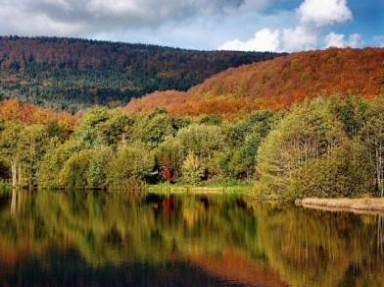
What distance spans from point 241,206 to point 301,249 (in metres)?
30.1

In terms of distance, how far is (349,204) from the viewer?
233 feet

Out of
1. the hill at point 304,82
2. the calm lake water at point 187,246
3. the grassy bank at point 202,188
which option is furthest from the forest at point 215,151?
the hill at point 304,82

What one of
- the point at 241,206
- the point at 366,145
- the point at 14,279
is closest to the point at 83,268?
the point at 14,279

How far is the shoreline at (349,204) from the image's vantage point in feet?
226

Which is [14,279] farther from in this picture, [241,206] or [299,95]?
[299,95]

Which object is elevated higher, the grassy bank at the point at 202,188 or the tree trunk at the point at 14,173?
the tree trunk at the point at 14,173

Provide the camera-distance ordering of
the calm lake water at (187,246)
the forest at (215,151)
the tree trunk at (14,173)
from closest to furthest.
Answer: the calm lake water at (187,246)
the forest at (215,151)
the tree trunk at (14,173)

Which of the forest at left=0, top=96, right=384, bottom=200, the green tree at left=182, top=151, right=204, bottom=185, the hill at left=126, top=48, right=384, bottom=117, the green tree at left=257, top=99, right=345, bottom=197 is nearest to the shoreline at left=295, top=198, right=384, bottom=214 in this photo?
the forest at left=0, top=96, right=384, bottom=200

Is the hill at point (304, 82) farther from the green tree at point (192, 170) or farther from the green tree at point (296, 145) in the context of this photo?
the green tree at point (296, 145)

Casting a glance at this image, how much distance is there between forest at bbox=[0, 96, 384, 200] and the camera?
Result: 77188 mm

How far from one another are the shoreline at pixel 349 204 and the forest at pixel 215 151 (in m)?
2.29

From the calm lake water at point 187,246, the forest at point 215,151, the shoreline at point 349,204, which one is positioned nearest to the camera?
the calm lake water at point 187,246

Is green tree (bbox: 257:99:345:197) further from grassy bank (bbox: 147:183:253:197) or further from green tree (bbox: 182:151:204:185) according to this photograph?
green tree (bbox: 182:151:204:185)

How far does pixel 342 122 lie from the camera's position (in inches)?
3489
